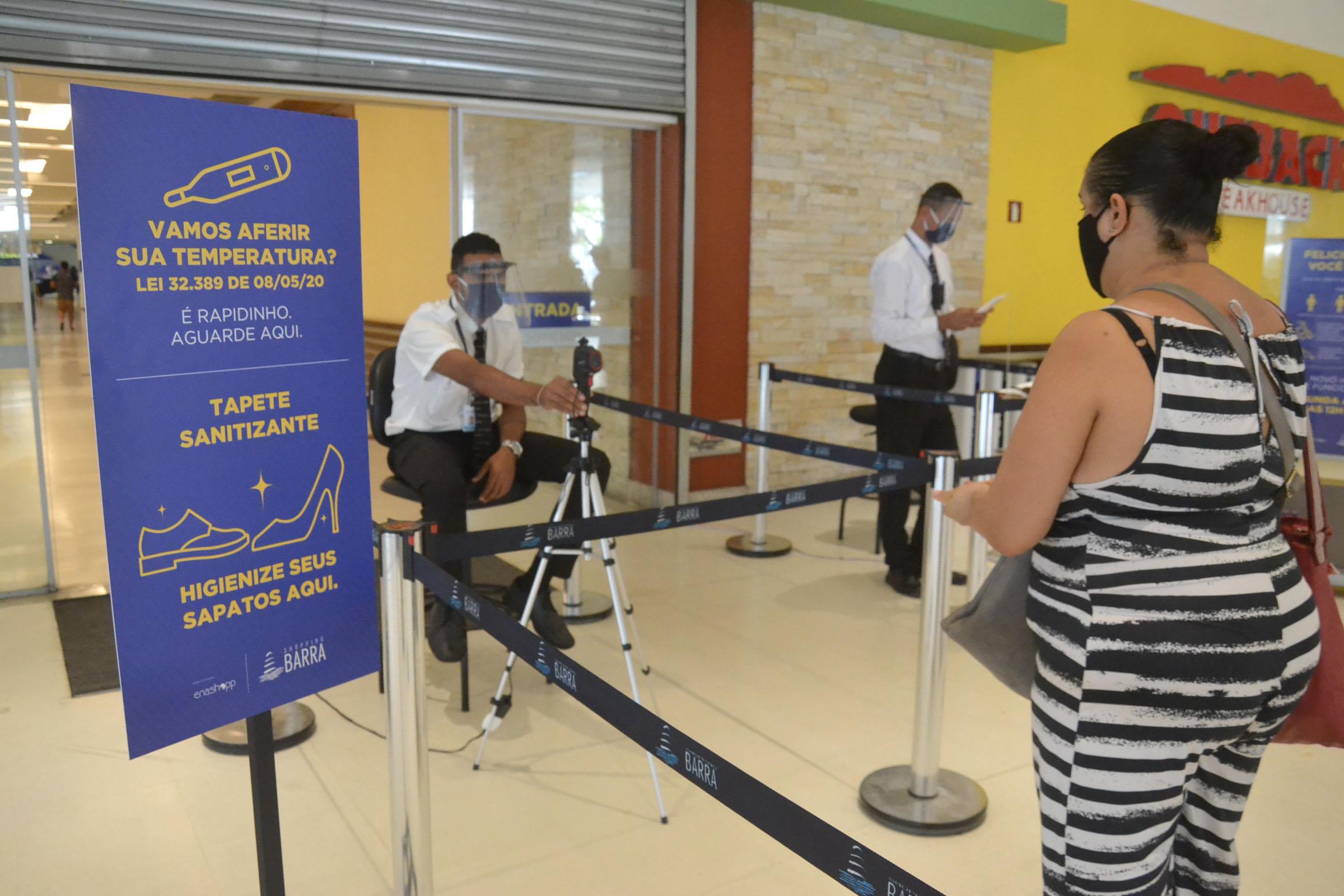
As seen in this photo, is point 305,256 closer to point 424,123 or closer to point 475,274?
point 475,274

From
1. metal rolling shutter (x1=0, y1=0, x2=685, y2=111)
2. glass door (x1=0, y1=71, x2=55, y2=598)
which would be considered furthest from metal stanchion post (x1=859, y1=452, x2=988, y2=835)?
glass door (x1=0, y1=71, x2=55, y2=598)

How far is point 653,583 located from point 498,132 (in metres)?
2.45

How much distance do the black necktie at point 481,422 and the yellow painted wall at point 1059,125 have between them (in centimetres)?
474

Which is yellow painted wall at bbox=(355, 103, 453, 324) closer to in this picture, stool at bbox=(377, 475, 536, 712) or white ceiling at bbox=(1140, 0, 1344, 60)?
stool at bbox=(377, 475, 536, 712)

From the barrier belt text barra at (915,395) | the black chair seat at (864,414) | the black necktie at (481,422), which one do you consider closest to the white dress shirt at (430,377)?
the black necktie at (481,422)

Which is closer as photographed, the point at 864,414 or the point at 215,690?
the point at 215,690

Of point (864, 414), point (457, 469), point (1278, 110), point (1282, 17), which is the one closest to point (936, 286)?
point (864, 414)

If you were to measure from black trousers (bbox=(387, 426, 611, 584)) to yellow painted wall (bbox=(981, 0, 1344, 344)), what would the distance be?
458cm

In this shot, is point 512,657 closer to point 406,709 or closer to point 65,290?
point 406,709

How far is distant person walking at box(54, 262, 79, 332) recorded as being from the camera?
5.15 metres

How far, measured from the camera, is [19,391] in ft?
14.7

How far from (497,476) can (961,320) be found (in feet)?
7.27

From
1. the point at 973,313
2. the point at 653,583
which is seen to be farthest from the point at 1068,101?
the point at 653,583

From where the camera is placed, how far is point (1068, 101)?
803cm
